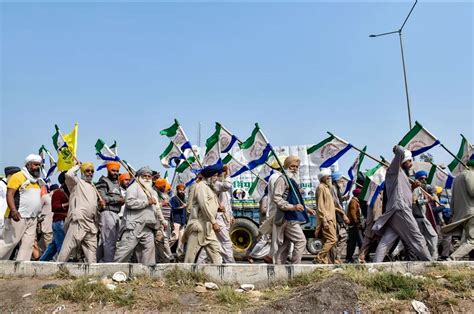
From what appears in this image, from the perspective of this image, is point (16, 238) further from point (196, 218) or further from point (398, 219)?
point (398, 219)

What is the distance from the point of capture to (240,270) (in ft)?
18.8

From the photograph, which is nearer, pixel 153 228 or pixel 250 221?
pixel 153 228

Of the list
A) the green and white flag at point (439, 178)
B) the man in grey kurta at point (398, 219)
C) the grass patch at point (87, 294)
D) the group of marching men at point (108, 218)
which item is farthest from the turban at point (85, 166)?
the green and white flag at point (439, 178)

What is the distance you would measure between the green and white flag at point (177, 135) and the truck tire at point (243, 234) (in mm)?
2176

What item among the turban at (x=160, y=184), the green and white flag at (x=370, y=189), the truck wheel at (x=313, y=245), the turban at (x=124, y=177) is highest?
the turban at (x=124, y=177)

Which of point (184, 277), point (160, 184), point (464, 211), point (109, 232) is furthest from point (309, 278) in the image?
point (160, 184)

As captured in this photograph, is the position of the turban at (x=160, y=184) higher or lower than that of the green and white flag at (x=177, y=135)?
lower

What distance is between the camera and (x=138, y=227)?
637cm

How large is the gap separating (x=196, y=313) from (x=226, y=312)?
0.30 m

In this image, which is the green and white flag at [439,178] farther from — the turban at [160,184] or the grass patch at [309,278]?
the turban at [160,184]

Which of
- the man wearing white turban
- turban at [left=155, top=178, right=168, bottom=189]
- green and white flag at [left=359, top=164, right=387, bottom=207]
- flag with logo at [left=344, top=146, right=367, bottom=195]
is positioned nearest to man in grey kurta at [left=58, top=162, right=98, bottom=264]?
the man wearing white turban

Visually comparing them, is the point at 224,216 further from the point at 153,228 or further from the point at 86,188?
the point at 86,188

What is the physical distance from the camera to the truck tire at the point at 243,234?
10.8 m

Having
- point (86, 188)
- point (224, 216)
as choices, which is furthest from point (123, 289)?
point (224, 216)
